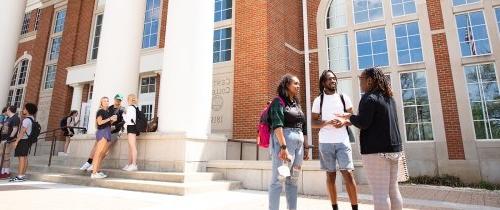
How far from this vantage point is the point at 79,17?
1725cm

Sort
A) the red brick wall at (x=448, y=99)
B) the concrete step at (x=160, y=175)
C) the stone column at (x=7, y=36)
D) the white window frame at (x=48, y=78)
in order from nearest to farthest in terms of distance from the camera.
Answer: the concrete step at (x=160, y=175) < the red brick wall at (x=448, y=99) < the stone column at (x=7, y=36) < the white window frame at (x=48, y=78)

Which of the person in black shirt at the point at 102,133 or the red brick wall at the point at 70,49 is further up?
the red brick wall at the point at 70,49

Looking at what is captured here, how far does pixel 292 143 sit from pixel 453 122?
30.5 ft

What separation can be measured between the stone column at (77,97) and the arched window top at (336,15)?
12.2 metres

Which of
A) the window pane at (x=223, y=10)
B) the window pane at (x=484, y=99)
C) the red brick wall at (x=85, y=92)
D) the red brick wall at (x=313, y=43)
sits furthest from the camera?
the red brick wall at (x=85, y=92)

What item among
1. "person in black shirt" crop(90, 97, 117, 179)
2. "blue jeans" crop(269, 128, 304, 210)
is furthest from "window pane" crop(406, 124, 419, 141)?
"person in black shirt" crop(90, 97, 117, 179)

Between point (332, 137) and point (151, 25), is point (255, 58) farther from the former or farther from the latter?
point (332, 137)

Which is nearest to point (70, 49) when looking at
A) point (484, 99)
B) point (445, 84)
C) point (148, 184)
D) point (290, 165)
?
point (148, 184)

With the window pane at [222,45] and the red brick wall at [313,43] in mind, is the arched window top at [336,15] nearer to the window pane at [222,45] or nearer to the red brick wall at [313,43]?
the red brick wall at [313,43]

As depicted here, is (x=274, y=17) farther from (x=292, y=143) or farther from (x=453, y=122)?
(x=292, y=143)

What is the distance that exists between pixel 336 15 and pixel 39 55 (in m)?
17.0

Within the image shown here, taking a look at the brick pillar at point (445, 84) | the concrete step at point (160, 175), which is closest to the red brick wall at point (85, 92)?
the concrete step at point (160, 175)

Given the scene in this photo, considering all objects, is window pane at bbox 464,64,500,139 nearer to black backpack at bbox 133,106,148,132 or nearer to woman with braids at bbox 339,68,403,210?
woman with braids at bbox 339,68,403,210

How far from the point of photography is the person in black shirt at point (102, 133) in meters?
6.68
